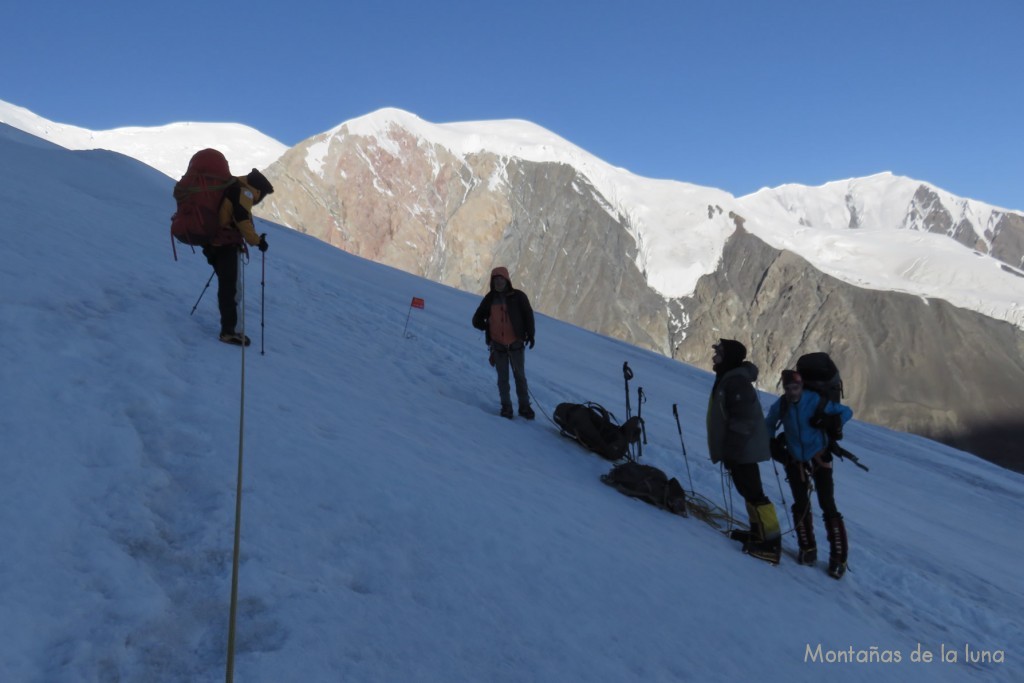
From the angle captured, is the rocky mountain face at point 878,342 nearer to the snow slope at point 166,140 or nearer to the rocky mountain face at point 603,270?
the rocky mountain face at point 603,270

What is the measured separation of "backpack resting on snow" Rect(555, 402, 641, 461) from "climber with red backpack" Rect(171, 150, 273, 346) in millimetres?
3689

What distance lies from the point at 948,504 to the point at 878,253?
102 metres

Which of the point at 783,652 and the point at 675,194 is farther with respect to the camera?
the point at 675,194

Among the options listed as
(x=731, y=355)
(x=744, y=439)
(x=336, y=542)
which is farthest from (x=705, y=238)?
(x=336, y=542)

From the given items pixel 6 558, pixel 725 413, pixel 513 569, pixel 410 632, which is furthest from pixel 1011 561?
pixel 6 558

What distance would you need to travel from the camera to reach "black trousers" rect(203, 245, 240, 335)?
20.2 ft

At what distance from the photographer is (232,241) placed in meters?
6.12

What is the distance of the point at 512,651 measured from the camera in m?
3.05

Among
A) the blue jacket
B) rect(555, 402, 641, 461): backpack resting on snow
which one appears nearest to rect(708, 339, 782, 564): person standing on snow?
the blue jacket

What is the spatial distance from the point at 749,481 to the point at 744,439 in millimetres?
370

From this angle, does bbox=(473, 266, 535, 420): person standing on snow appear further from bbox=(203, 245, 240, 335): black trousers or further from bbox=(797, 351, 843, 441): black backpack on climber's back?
bbox=(797, 351, 843, 441): black backpack on climber's back

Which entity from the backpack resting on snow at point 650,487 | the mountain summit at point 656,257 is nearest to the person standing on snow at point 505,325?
the backpack resting on snow at point 650,487

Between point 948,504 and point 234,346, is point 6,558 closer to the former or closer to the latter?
point 234,346

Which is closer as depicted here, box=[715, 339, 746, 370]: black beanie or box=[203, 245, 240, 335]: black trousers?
box=[715, 339, 746, 370]: black beanie
